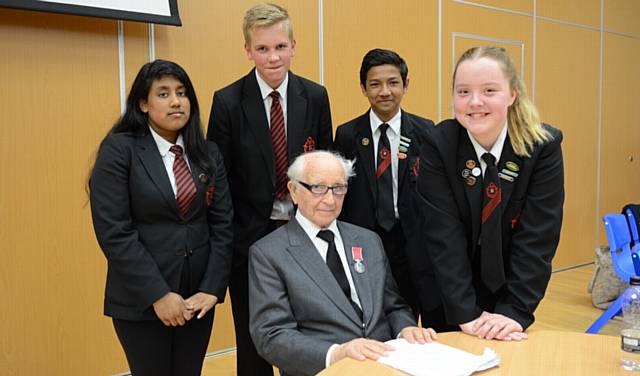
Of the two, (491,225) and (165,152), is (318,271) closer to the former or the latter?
(491,225)

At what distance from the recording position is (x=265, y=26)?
7.73 ft

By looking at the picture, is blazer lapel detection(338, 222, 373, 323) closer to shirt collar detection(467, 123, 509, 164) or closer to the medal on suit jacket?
the medal on suit jacket

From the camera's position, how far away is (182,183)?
2.15 m

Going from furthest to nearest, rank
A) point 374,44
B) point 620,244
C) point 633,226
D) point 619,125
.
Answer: point 619,125, point 374,44, point 633,226, point 620,244

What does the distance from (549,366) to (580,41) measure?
5971 mm

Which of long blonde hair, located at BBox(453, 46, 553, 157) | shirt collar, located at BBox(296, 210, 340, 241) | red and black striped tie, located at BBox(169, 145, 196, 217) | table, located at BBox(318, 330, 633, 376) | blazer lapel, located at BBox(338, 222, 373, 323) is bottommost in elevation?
table, located at BBox(318, 330, 633, 376)

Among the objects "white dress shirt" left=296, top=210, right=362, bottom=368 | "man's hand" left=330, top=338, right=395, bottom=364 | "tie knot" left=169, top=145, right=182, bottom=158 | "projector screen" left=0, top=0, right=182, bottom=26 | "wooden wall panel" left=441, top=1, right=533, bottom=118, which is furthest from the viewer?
"wooden wall panel" left=441, top=1, right=533, bottom=118

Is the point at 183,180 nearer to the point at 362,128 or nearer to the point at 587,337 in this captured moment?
the point at 362,128

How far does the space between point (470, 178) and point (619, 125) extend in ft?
20.2

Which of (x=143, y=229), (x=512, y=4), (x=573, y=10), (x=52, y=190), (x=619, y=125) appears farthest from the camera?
(x=619, y=125)

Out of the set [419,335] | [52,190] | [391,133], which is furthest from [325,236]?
[52,190]

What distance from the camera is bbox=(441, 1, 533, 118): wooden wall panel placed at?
16.9 feet

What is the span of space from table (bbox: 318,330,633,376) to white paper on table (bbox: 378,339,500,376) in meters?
0.02

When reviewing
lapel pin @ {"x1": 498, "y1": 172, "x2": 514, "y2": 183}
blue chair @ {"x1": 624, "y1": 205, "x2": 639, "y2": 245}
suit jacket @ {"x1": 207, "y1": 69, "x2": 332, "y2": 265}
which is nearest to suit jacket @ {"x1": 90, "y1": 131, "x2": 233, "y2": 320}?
suit jacket @ {"x1": 207, "y1": 69, "x2": 332, "y2": 265}
